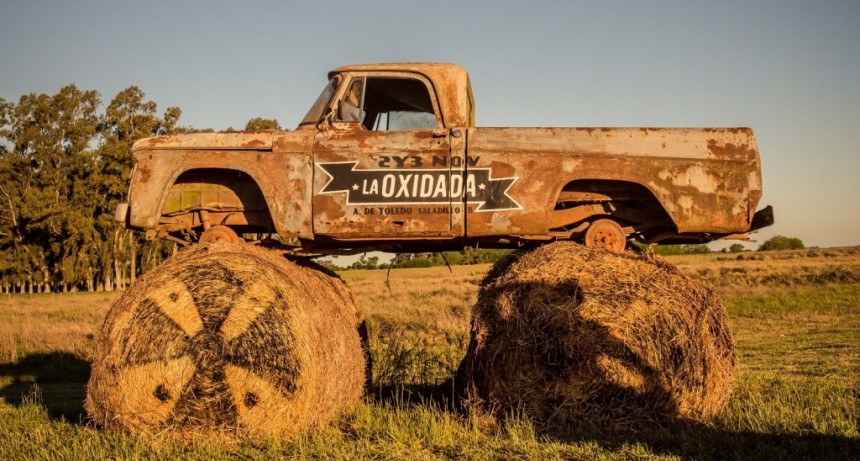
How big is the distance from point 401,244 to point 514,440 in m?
2.36

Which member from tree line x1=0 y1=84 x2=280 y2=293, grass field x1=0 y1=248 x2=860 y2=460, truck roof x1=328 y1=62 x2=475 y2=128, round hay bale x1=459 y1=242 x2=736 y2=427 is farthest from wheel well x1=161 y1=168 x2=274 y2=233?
tree line x1=0 y1=84 x2=280 y2=293

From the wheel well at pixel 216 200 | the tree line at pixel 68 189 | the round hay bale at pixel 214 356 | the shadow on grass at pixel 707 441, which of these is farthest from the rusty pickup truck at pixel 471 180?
the tree line at pixel 68 189

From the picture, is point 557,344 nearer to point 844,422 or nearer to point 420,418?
point 420,418

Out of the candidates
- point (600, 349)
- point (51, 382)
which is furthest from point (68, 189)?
point (600, 349)

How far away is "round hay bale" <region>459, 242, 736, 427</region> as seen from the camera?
18.4ft

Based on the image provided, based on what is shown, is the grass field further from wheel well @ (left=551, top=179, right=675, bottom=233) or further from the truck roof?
the truck roof

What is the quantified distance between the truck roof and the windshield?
0.12 m

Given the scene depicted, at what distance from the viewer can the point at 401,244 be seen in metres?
7.00

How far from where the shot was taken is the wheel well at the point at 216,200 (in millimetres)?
6895

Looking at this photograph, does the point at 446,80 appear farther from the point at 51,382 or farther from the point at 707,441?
the point at 51,382

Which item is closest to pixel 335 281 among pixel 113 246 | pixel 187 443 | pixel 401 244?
pixel 401 244

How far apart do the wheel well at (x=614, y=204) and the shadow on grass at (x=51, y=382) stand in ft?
14.6

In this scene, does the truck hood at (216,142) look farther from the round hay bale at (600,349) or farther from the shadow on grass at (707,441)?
the shadow on grass at (707,441)

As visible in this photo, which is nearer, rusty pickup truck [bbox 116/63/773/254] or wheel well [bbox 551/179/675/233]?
rusty pickup truck [bbox 116/63/773/254]
